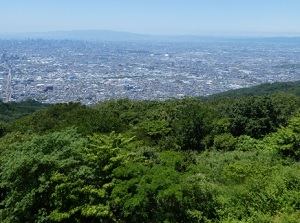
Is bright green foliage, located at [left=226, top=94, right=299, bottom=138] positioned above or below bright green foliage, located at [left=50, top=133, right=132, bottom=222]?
below

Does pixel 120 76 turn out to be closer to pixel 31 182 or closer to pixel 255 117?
pixel 255 117

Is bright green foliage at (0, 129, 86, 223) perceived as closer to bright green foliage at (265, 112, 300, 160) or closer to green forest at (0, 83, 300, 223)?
green forest at (0, 83, 300, 223)

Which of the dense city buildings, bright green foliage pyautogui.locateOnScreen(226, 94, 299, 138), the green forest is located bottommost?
the dense city buildings

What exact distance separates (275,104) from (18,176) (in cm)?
1935

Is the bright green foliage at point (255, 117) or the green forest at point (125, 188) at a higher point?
the green forest at point (125, 188)

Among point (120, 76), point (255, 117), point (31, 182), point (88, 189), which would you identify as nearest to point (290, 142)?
point (255, 117)

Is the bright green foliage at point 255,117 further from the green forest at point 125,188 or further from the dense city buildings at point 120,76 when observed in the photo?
the dense city buildings at point 120,76

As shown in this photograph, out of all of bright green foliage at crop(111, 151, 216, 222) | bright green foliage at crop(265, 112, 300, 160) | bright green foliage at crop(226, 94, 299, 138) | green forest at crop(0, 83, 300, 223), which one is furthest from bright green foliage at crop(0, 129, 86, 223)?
bright green foliage at crop(226, 94, 299, 138)

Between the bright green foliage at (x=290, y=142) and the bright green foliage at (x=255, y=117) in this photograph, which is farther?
the bright green foliage at (x=255, y=117)

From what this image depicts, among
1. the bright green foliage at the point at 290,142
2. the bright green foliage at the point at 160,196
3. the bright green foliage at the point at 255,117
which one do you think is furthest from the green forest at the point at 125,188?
the bright green foliage at the point at 255,117

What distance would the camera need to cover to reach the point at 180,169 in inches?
486

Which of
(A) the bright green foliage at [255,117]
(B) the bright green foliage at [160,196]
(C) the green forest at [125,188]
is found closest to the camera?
(B) the bright green foliage at [160,196]

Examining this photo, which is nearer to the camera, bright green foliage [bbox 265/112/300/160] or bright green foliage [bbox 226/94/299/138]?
bright green foliage [bbox 265/112/300/160]

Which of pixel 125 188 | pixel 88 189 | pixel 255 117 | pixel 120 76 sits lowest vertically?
pixel 120 76
